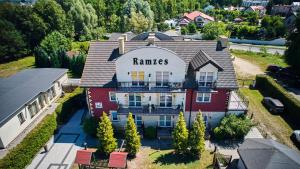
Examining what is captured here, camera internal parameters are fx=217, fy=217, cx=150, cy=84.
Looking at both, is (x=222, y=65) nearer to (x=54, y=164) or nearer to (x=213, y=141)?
(x=213, y=141)

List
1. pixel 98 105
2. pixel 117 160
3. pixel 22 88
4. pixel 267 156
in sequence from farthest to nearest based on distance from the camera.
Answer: pixel 22 88, pixel 98 105, pixel 117 160, pixel 267 156

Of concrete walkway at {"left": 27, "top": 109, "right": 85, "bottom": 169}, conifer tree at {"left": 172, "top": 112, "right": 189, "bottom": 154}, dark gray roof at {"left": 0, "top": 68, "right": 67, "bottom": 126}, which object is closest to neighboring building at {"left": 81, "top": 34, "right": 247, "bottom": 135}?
conifer tree at {"left": 172, "top": 112, "right": 189, "bottom": 154}

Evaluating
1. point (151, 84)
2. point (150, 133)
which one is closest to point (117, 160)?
point (150, 133)

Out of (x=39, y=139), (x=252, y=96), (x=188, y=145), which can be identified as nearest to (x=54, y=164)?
(x=39, y=139)

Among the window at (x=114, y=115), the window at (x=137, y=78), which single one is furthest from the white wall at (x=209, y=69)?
the window at (x=114, y=115)

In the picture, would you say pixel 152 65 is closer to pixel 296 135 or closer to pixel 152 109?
pixel 152 109

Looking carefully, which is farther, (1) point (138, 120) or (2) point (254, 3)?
(2) point (254, 3)

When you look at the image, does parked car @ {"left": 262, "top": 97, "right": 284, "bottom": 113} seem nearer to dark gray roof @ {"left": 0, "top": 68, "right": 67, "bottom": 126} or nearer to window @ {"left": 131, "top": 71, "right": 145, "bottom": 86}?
window @ {"left": 131, "top": 71, "right": 145, "bottom": 86}
